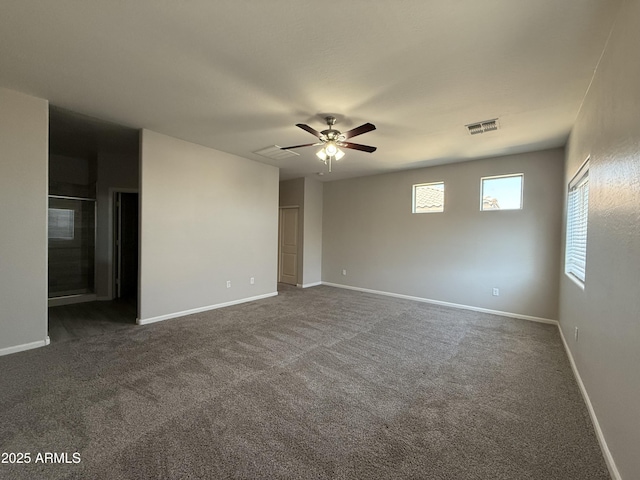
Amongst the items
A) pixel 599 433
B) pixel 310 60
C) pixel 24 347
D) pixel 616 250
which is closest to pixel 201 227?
pixel 24 347

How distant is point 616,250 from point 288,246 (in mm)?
6051

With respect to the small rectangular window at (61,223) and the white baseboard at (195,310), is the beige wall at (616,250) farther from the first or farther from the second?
the small rectangular window at (61,223)

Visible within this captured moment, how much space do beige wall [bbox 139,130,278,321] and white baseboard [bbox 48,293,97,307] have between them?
2.34 meters

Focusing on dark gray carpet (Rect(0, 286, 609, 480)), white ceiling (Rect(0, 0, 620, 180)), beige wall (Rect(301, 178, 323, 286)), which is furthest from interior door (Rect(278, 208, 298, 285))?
white ceiling (Rect(0, 0, 620, 180))

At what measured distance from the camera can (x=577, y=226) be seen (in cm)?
316

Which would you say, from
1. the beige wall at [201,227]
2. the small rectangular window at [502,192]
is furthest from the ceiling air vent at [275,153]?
the small rectangular window at [502,192]

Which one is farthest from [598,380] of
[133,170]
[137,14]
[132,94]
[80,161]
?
[80,161]

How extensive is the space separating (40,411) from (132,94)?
2796 mm

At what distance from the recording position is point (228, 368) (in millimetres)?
2627

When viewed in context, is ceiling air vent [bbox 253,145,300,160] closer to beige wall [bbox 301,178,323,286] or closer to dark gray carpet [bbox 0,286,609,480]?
beige wall [bbox 301,178,323,286]

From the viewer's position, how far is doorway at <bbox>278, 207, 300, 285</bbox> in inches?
271

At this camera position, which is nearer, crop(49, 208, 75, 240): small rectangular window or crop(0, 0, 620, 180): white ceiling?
crop(0, 0, 620, 180): white ceiling

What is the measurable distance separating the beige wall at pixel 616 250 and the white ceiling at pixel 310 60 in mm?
335

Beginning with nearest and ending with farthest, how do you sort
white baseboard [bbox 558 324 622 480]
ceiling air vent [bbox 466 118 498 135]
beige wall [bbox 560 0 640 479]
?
beige wall [bbox 560 0 640 479] < white baseboard [bbox 558 324 622 480] < ceiling air vent [bbox 466 118 498 135]
